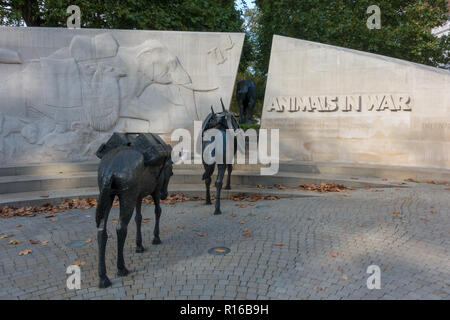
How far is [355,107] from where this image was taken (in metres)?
10.1

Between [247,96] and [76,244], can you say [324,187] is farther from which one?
[247,96]

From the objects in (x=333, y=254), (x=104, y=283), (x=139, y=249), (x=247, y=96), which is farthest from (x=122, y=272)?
(x=247, y=96)

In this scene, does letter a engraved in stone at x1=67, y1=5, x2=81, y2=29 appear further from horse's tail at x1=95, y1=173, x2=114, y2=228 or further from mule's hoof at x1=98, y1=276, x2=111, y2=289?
mule's hoof at x1=98, y1=276, x2=111, y2=289

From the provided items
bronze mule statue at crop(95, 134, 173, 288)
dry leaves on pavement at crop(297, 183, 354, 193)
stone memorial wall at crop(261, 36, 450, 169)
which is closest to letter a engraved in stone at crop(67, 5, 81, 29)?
stone memorial wall at crop(261, 36, 450, 169)

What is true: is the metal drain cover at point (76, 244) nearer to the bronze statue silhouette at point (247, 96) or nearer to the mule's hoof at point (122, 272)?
the mule's hoof at point (122, 272)

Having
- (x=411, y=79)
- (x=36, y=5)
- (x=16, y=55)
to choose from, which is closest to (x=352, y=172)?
(x=411, y=79)

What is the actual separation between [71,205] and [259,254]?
4.53 metres

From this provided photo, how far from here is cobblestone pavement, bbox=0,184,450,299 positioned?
3344mm

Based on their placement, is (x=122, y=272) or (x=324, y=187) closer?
(x=122, y=272)

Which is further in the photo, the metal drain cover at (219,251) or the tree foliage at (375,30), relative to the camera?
the tree foliage at (375,30)

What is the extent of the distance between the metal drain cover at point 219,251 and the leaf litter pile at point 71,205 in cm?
304

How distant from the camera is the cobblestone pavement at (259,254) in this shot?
132 inches

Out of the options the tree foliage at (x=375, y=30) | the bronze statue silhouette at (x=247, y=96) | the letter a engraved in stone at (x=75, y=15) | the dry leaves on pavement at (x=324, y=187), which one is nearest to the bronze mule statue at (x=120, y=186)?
the dry leaves on pavement at (x=324, y=187)
